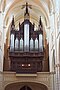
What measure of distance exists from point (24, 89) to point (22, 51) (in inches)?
197

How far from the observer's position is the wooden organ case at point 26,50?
34.4 metres

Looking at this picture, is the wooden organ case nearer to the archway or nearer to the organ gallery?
the organ gallery

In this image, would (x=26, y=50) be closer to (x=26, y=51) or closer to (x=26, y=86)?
(x=26, y=51)

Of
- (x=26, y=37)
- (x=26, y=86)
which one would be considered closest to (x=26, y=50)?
(x=26, y=37)

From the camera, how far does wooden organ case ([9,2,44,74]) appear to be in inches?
1353

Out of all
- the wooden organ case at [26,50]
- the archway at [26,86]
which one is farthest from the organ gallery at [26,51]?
the archway at [26,86]

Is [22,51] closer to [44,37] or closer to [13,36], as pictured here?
[13,36]

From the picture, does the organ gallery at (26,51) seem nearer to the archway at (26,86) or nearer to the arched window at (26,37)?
the arched window at (26,37)

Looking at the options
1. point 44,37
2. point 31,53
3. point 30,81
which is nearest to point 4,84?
point 30,81

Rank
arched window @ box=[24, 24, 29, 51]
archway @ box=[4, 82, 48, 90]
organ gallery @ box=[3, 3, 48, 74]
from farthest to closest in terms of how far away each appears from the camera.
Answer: arched window @ box=[24, 24, 29, 51] < archway @ box=[4, 82, 48, 90] < organ gallery @ box=[3, 3, 48, 74]

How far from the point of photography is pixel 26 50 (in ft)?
114

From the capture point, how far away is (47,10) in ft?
114

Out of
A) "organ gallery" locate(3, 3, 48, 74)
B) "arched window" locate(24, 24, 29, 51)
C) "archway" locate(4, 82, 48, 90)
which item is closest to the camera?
"organ gallery" locate(3, 3, 48, 74)

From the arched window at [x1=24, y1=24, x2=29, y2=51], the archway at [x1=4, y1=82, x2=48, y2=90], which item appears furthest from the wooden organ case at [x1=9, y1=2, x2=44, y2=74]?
the archway at [x1=4, y1=82, x2=48, y2=90]
